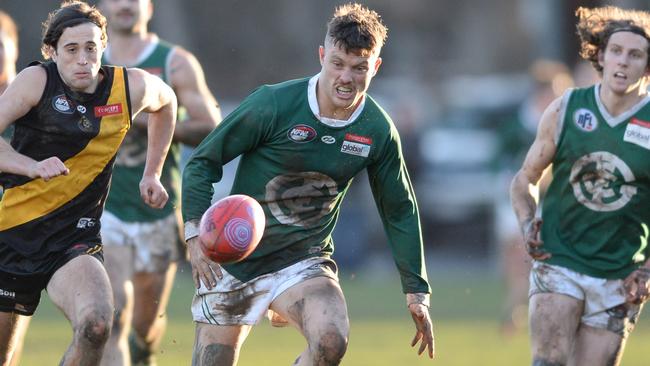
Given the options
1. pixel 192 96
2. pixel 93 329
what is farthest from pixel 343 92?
pixel 192 96

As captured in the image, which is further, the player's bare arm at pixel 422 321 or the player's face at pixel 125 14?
the player's face at pixel 125 14

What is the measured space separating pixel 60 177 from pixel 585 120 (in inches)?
115

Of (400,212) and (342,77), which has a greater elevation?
(342,77)

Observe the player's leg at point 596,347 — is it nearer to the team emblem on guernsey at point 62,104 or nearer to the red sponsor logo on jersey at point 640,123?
the red sponsor logo on jersey at point 640,123

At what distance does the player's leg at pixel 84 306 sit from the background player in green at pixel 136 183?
6.18 ft

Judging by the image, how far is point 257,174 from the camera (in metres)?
7.70

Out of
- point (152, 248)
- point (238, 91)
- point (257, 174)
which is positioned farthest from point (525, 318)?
point (238, 91)

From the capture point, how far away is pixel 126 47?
32.1 ft

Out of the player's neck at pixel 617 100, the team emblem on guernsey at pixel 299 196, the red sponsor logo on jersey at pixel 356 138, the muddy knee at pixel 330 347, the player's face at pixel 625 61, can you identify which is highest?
the player's face at pixel 625 61

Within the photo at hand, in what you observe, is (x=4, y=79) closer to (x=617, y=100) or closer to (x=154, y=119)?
(x=154, y=119)

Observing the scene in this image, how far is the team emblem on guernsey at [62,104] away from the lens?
7.66 meters

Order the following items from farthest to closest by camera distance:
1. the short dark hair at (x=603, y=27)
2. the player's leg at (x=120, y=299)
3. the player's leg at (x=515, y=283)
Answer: the player's leg at (x=515, y=283) → the player's leg at (x=120, y=299) → the short dark hair at (x=603, y=27)

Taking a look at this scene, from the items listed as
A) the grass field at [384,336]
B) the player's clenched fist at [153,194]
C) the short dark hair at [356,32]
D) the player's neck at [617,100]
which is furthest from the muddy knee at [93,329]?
the grass field at [384,336]

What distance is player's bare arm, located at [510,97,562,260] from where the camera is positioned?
8.04 metres
